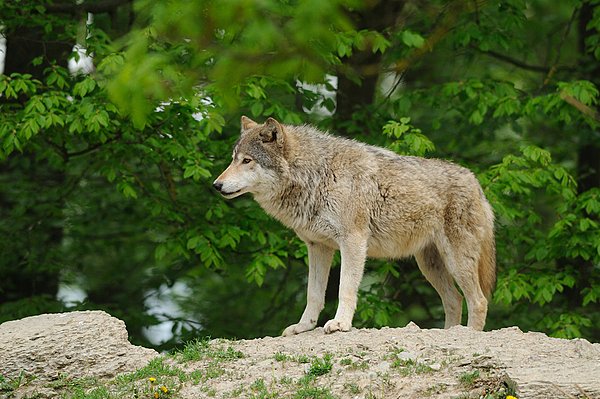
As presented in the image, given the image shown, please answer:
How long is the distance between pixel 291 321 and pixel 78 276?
3818 millimetres

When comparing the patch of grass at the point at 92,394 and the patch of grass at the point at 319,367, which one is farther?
the patch of grass at the point at 92,394

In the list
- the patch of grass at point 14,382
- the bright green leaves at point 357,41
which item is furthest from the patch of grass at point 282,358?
the bright green leaves at point 357,41

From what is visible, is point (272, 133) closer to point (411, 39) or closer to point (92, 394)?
point (92, 394)

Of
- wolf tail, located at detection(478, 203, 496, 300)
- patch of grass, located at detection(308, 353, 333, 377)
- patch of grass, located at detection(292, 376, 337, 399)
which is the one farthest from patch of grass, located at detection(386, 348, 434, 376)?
wolf tail, located at detection(478, 203, 496, 300)

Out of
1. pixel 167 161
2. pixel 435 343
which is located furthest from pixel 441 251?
pixel 167 161

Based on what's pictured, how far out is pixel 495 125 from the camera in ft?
47.8

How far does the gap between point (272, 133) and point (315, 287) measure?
1.57 meters

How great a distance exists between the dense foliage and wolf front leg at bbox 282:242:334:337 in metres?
1.83

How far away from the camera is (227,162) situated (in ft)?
42.4

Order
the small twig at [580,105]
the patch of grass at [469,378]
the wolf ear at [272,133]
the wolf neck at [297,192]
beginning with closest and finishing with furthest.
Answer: the small twig at [580,105], the patch of grass at [469,378], the wolf neck at [297,192], the wolf ear at [272,133]

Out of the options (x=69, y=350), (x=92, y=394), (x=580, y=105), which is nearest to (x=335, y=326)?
(x=92, y=394)

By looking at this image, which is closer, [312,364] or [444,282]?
[312,364]

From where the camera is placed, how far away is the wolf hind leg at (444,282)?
32.2 ft

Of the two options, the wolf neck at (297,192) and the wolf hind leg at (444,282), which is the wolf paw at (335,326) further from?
the wolf hind leg at (444,282)
